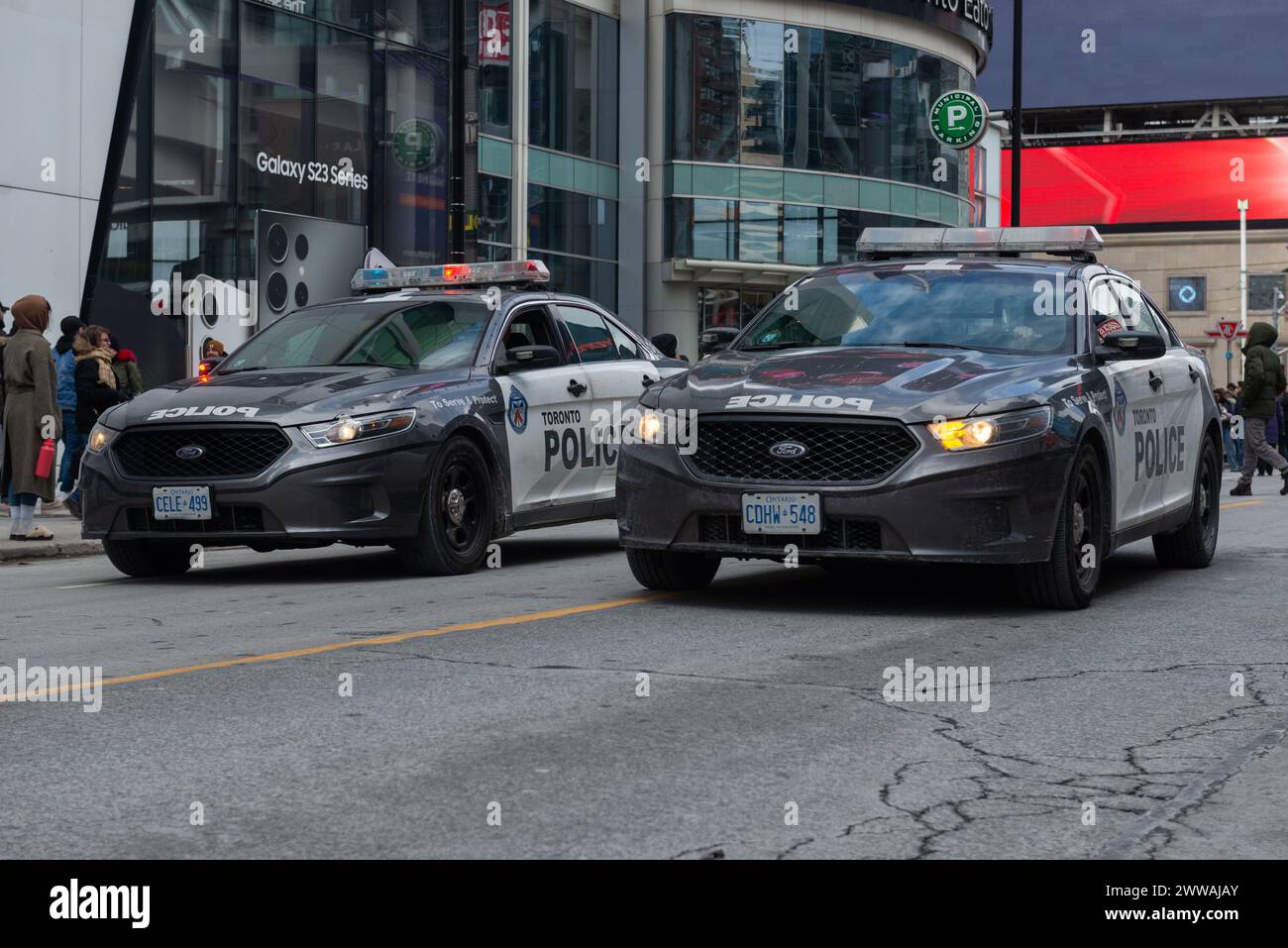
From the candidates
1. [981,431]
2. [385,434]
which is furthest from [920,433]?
[385,434]

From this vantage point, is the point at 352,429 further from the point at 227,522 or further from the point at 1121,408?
the point at 1121,408

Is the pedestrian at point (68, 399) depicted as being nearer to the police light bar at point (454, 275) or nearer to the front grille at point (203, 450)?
the police light bar at point (454, 275)

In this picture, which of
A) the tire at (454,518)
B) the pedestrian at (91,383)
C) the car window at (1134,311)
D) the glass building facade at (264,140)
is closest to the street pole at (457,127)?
the pedestrian at (91,383)

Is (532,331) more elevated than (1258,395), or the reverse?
(532,331)

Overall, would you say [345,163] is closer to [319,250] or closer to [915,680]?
[319,250]

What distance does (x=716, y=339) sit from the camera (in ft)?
34.3

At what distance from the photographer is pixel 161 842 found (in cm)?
452

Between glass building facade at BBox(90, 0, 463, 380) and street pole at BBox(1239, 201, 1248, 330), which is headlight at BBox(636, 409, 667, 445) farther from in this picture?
street pole at BBox(1239, 201, 1248, 330)

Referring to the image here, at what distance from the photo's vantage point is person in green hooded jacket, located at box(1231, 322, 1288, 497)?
2180 cm

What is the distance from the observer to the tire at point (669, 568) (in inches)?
378

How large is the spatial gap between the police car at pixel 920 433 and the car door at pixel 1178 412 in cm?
8

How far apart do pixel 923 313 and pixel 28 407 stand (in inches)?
305

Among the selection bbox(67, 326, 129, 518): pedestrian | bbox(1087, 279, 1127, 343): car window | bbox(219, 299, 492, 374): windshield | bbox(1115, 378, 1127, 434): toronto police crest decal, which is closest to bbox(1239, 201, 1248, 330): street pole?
bbox(67, 326, 129, 518): pedestrian
